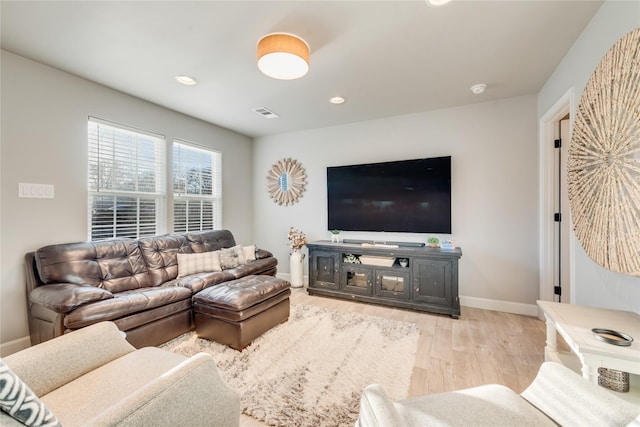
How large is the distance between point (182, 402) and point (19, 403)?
1.38ft

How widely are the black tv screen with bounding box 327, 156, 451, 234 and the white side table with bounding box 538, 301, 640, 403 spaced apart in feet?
6.09

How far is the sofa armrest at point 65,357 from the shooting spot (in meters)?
1.09

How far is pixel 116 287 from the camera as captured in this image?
2.54 m

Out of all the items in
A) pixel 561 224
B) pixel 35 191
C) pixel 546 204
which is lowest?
pixel 561 224

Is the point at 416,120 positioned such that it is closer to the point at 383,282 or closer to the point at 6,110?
the point at 383,282

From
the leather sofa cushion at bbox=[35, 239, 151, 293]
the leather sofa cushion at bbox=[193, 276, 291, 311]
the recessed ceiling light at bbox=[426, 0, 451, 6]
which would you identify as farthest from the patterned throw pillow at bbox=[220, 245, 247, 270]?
the recessed ceiling light at bbox=[426, 0, 451, 6]

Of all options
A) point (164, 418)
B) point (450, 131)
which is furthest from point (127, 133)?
point (450, 131)

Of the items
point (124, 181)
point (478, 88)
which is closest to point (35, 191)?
point (124, 181)

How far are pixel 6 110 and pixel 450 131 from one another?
4.49 m

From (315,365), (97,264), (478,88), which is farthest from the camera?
(478,88)

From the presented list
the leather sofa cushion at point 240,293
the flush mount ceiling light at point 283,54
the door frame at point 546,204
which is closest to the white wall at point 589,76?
the door frame at point 546,204

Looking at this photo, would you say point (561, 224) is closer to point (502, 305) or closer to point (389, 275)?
point (502, 305)

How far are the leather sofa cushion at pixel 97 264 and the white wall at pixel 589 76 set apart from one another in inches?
149

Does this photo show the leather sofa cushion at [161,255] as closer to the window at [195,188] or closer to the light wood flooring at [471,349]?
the window at [195,188]
